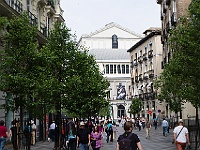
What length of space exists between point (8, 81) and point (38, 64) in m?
1.77

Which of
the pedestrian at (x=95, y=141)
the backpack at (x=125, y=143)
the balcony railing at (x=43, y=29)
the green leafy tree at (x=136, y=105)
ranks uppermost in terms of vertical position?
the balcony railing at (x=43, y=29)

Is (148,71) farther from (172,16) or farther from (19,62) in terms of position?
(19,62)

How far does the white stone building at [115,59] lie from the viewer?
96.7 m

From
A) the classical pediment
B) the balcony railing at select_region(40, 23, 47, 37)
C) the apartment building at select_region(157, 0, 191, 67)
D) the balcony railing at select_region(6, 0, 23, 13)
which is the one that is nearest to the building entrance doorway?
the classical pediment

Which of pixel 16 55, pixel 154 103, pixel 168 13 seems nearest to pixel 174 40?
pixel 16 55

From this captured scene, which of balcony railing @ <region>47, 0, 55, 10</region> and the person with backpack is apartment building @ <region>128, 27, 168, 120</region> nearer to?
balcony railing @ <region>47, 0, 55, 10</region>

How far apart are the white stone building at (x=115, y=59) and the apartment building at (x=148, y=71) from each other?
44.9ft

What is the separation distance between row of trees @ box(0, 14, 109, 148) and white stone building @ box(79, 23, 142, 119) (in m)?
64.1

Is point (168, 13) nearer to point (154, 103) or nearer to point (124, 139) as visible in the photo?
point (154, 103)

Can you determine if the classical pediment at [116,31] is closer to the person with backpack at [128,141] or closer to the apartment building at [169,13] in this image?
the apartment building at [169,13]

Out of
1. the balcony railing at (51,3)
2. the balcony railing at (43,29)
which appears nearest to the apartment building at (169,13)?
the balcony railing at (51,3)

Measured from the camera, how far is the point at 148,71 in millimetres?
64562

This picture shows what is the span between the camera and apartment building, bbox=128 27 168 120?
6034 cm

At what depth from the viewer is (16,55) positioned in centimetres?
1798
